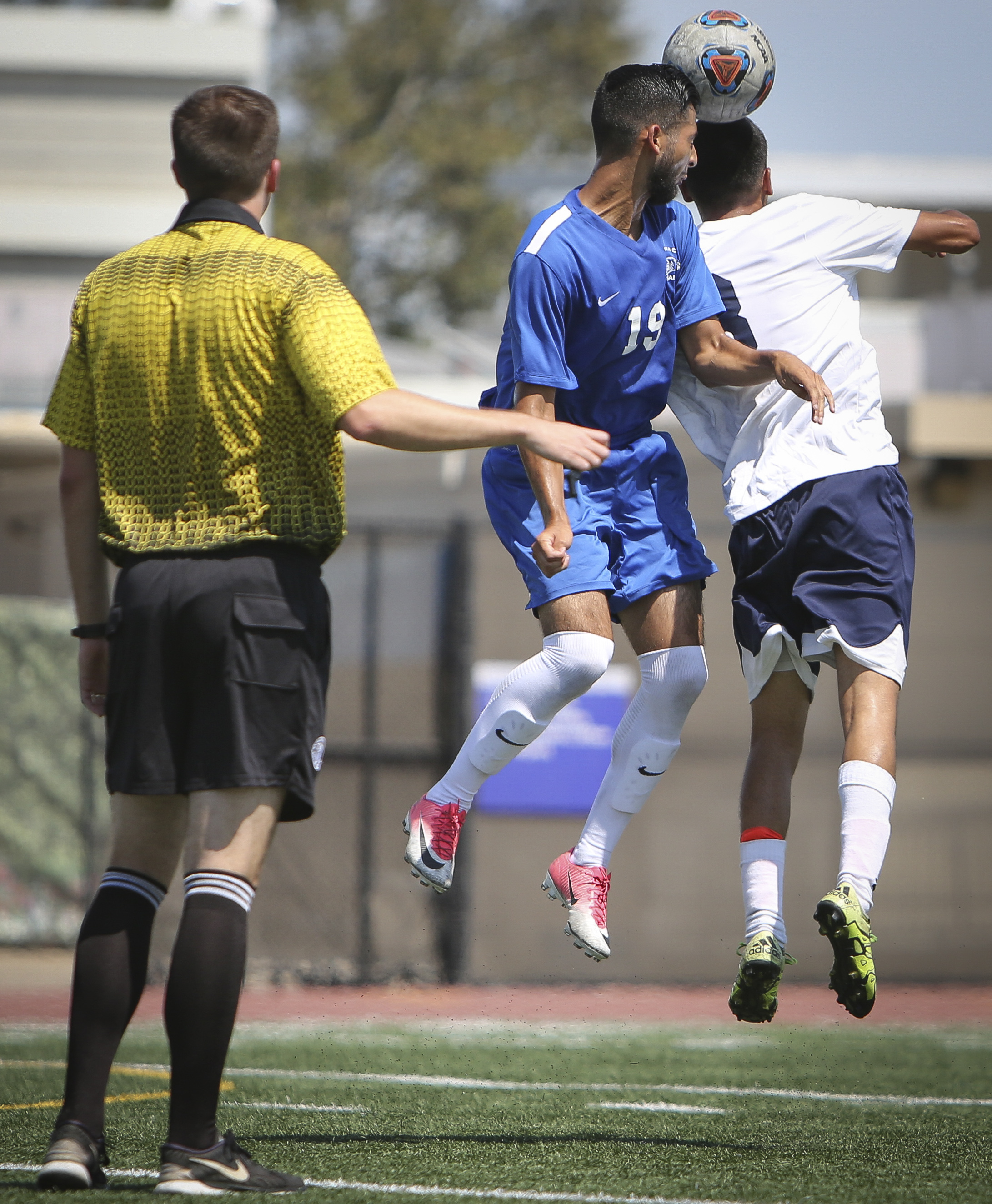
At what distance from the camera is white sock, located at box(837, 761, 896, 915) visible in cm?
416

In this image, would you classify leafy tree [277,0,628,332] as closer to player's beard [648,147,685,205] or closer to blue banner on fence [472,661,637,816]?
blue banner on fence [472,661,637,816]

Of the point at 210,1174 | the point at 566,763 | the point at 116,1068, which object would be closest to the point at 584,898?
the point at 210,1174

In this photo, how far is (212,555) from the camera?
3.60 metres

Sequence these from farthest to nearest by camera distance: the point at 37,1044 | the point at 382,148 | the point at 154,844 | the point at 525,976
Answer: the point at 382,148 < the point at 525,976 < the point at 37,1044 < the point at 154,844

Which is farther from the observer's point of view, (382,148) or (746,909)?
(382,148)

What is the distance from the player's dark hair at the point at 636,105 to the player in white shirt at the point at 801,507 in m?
0.30

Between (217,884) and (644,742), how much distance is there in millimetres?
1611

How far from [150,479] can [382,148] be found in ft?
87.4

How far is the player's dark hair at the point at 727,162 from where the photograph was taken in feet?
15.4

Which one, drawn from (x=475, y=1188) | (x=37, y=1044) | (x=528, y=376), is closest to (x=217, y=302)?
(x=528, y=376)

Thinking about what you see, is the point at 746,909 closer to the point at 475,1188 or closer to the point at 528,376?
the point at 475,1188

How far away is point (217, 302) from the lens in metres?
3.57

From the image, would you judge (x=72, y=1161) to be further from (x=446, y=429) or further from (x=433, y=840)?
(x=446, y=429)

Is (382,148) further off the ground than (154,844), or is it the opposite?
(382,148)
